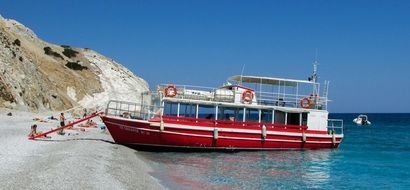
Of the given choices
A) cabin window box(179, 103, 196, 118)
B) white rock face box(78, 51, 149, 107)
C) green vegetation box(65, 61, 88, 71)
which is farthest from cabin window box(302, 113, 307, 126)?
green vegetation box(65, 61, 88, 71)

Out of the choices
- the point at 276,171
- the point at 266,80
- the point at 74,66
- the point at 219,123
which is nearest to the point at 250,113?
the point at 266,80

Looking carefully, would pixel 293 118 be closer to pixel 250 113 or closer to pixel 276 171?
pixel 250 113

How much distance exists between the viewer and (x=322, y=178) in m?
24.5

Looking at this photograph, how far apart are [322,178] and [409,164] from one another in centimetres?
1216

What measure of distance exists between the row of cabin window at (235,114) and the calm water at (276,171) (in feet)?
8.55

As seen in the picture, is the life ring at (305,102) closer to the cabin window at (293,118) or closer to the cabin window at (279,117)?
the cabin window at (293,118)

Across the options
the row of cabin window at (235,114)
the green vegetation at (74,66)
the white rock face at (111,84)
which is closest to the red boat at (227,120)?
the row of cabin window at (235,114)

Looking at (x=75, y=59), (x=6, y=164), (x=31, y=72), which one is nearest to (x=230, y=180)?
(x=6, y=164)

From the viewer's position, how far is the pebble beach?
13945 millimetres

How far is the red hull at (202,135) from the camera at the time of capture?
29875 mm

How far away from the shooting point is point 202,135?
31.4 m

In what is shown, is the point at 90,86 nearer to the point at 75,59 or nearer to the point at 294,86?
the point at 75,59

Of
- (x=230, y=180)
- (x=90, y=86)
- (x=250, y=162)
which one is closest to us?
(x=230, y=180)

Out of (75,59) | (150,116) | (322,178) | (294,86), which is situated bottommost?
(322,178)
